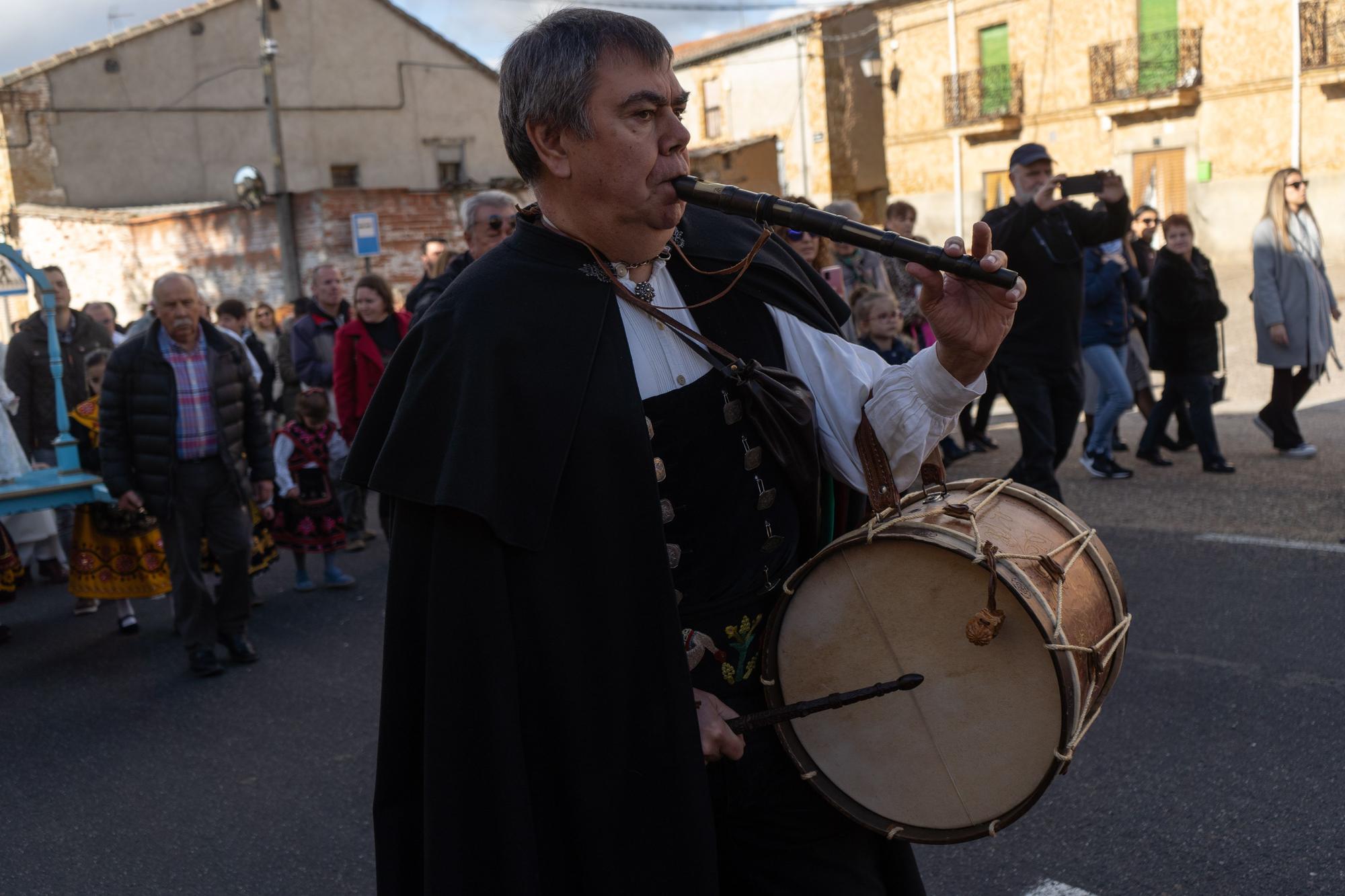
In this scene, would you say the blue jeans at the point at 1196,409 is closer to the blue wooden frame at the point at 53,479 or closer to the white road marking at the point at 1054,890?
the white road marking at the point at 1054,890

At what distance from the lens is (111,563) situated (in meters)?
7.27

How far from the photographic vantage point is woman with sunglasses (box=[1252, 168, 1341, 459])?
29.1ft

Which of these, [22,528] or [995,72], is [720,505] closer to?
[22,528]

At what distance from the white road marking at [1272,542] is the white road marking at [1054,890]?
3682 millimetres

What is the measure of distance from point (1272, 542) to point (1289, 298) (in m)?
2.80

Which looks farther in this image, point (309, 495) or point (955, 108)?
point (955, 108)

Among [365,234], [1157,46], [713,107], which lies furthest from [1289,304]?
[713,107]

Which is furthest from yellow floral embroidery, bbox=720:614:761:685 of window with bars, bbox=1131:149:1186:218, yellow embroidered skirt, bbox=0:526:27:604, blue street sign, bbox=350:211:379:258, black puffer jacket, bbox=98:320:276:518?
window with bars, bbox=1131:149:1186:218

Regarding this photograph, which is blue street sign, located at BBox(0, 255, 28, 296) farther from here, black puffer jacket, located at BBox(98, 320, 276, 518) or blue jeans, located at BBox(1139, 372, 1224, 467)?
blue jeans, located at BBox(1139, 372, 1224, 467)

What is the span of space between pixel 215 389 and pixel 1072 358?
4303mm

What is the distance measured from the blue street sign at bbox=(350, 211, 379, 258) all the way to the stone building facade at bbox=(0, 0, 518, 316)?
6.31m

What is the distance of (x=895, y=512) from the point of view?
7.51 feet

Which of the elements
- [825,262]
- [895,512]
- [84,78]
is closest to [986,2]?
[84,78]

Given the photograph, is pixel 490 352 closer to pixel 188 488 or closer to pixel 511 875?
pixel 511 875
